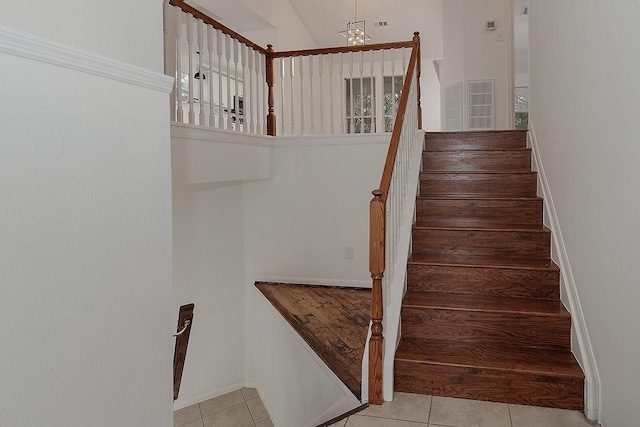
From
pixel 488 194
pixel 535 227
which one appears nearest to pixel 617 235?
pixel 535 227

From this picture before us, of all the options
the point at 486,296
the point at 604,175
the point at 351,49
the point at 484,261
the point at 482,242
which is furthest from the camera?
the point at 351,49

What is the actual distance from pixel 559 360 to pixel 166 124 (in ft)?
→ 7.63

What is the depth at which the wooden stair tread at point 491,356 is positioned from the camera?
2418 mm

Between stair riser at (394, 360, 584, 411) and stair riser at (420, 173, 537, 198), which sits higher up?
stair riser at (420, 173, 537, 198)

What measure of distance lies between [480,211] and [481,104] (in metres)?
3.48

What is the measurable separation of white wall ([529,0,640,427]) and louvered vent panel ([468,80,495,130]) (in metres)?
3.50

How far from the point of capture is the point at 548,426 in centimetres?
219

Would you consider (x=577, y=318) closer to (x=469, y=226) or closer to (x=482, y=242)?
(x=482, y=242)

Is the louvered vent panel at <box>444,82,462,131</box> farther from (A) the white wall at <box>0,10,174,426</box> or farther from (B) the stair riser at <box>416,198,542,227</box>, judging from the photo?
(A) the white wall at <box>0,10,174,426</box>

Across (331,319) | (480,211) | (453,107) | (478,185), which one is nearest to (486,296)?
(480,211)

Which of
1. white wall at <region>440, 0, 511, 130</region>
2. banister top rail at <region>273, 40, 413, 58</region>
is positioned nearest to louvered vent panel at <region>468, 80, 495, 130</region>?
white wall at <region>440, 0, 511, 130</region>

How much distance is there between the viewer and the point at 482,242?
3.33m

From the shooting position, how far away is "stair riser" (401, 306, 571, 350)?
8.64 feet

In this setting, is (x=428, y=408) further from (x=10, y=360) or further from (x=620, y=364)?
(x=10, y=360)
